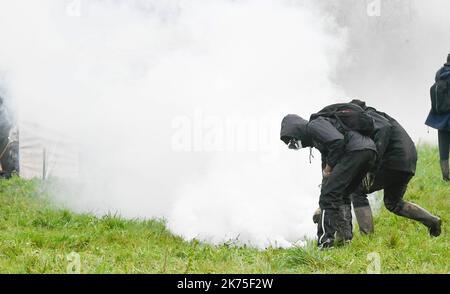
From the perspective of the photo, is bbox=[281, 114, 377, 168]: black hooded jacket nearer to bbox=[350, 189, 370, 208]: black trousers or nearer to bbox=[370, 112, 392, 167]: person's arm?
bbox=[370, 112, 392, 167]: person's arm

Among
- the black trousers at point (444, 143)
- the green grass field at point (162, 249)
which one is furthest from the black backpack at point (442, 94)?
the green grass field at point (162, 249)

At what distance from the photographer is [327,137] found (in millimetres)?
6379

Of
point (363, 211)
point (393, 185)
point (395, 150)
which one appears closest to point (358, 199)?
point (363, 211)

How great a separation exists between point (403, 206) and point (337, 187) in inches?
39.7

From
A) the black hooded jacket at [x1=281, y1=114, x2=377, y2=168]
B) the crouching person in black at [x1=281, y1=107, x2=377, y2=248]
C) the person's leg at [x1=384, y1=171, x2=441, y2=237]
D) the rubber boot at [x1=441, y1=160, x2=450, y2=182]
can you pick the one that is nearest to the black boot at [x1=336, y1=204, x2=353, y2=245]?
the crouching person in black at [x1=281, y1=107, x2=377, y2=248]

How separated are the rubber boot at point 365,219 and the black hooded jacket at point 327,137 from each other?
1.00 m

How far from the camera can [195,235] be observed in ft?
26.4

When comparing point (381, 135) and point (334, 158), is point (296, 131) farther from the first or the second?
point (381, 135)

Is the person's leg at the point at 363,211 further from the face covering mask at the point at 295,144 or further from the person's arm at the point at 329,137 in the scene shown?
the face covering mask at the point at 295,144

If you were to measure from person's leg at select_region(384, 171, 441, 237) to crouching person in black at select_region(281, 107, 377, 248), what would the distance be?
57 cm

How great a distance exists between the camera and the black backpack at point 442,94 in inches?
409

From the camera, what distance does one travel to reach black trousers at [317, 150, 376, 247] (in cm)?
645

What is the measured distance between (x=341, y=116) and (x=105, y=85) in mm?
5357
